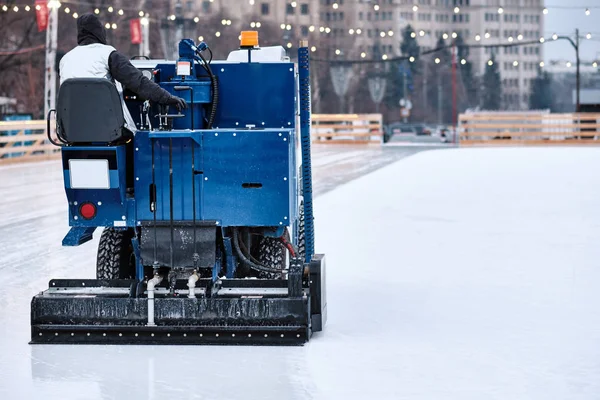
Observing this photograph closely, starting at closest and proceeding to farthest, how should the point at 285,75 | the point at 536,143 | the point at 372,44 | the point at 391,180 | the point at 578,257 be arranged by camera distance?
1. the point at 285,75
2. the point at 578,257
3. the point at 391,180
4. the point at 536,143
5. the point at 372,44

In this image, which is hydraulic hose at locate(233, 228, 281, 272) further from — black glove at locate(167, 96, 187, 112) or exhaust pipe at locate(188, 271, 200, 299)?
black glove at locate(167, 96, 187, 112)

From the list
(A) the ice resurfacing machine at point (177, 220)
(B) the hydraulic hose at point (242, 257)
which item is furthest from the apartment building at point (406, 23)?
(A) the ice resurfacing machine at point (177, 220)

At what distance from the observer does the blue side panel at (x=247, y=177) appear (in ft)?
22.3

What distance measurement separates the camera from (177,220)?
6.93 metres

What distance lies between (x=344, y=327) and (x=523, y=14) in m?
139

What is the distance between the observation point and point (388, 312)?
309 inches

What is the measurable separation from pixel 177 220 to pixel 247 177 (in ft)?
1.53

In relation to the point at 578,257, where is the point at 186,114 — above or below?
above

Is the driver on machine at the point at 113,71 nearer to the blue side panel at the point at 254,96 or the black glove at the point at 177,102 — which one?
the black glove at the point at 177,102

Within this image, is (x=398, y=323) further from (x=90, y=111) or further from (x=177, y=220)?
(x=90, y=111)

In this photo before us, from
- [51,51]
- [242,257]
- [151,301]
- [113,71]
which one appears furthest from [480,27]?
[151,301]

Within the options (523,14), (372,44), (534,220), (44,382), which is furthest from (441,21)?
(44,382)

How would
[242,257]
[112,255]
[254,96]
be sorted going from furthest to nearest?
1. [254,96]
2. [112,255]
3. [242,257]

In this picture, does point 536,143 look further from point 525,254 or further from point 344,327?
point 344,327
